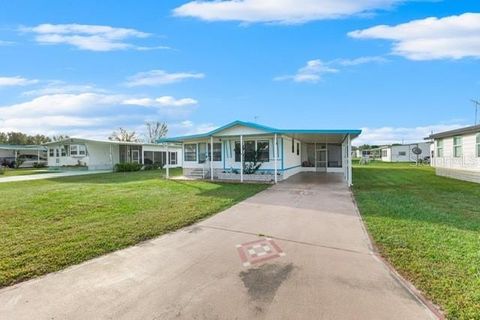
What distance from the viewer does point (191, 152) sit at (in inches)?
837

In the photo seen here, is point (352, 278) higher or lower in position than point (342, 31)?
lower

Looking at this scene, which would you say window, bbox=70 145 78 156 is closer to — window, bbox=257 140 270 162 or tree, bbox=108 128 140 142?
window, bbox=257 140 270 162

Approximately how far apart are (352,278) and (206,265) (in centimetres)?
205

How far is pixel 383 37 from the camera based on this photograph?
42.8ft

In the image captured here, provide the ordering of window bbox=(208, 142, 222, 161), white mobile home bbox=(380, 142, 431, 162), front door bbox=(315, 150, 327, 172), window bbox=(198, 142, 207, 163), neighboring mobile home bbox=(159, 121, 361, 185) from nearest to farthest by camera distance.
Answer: neighboring mobile home bbox=(159, 121, 361, 185) → window bbox=(208, 142, 222, 161) → window bbox=(198, 142, 207, 163) → front door bbox=(315, 150, 327, 172) → white mobile home bbox=(380, 142, 431, 162)

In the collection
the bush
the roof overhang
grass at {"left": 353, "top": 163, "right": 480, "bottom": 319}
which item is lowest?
grass at {"left": 353, "top": 163, "right": 480, "bottom": 319}

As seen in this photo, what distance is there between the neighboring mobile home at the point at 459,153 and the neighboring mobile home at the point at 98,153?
872 inches

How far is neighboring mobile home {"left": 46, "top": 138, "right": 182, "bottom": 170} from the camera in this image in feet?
90.9

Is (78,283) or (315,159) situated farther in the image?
(315,159)

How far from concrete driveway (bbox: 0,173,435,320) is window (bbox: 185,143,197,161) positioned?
15.0m

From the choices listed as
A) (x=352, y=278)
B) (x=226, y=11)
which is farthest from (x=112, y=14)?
(x=352, y=278)

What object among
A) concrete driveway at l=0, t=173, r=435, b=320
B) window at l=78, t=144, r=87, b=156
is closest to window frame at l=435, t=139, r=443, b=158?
concrete driveway at l=0, t=173, r=435, b=320

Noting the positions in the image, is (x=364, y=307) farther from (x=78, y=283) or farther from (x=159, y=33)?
(x=159, y=33)

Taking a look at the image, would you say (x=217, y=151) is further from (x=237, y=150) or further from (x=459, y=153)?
(x=459, y=153)
